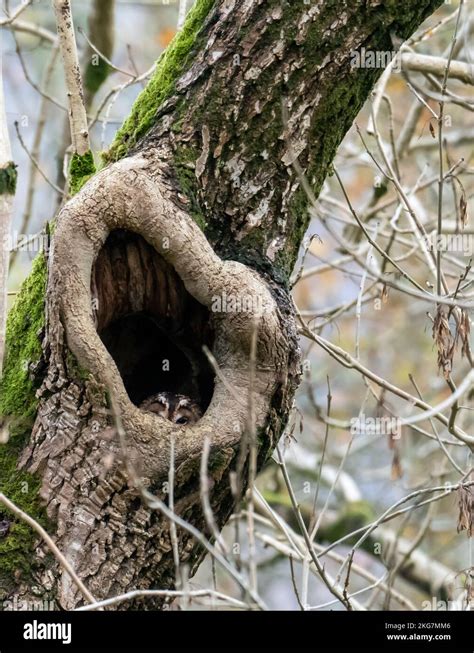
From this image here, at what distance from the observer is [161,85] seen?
3547 millimetres

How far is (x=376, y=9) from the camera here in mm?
3232

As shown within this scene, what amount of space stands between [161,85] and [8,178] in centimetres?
92

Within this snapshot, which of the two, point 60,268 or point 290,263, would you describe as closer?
point 60,268

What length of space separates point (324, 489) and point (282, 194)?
4.47 metres

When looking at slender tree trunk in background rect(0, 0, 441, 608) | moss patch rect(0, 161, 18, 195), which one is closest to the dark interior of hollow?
slender tree trunk in background rect(0, 0, 441, 608)

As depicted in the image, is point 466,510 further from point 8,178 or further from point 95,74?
point 95,74

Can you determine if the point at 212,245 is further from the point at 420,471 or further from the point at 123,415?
the point at 420,471

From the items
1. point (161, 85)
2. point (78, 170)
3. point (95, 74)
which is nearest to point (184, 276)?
point (161, 85)

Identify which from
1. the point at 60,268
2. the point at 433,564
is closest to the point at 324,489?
the point at 433,564

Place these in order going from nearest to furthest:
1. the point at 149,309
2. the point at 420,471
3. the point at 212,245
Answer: the point at 212,245 → the point at 149,309 → the point at 420,471

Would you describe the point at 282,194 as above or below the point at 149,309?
above

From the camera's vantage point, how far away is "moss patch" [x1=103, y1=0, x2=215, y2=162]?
3484mm
